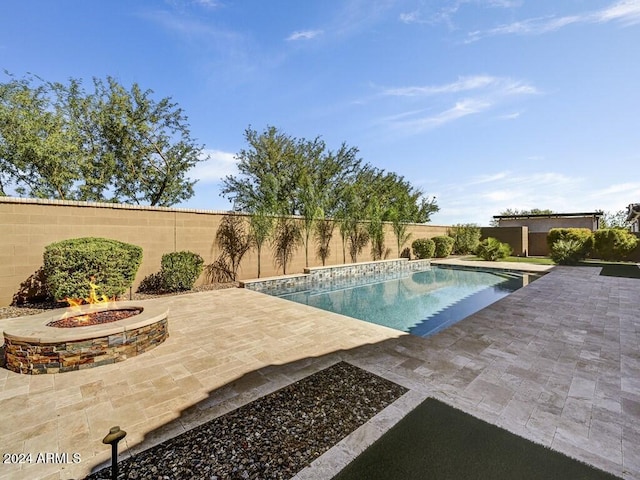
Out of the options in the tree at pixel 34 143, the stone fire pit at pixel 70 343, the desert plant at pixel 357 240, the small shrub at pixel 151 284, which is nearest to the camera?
the stone fire pit at pixel 70 343

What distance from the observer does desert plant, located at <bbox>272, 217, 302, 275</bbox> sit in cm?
1061

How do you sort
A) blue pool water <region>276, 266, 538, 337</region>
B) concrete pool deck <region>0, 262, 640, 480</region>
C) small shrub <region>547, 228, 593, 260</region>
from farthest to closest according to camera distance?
1. small shrub <region>547, 228, 593, 260</region>
2. blue pool water <region>276, 266, 538, 337</region>
3. concrete pool deck <region>0, 262, 640, 480</region>

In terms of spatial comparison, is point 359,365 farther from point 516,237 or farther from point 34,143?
point 516,237

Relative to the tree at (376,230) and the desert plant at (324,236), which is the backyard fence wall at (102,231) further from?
the tree at (376,230)

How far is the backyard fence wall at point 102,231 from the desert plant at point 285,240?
33 cm

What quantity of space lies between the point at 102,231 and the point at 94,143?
10.9 m

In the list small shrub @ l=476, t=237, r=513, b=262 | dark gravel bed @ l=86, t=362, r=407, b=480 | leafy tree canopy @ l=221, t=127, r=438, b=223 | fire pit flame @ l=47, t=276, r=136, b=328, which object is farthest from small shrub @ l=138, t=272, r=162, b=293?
small shrub @ l=476, t=237, r=513, b=262

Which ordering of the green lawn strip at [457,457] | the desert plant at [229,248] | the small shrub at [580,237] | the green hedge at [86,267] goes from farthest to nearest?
the small shrub at [580,237] → the desert plant at [229,248] → the green hedge at [86,267] → the green lawn strip at [457,457]

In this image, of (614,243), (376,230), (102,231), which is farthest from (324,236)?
(614,243)

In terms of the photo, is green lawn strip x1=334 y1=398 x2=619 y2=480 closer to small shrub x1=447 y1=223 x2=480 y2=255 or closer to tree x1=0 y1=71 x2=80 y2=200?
tree x1=0 y1=71 x2=80 y2=200

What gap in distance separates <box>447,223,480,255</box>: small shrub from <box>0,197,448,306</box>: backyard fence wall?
14135mm

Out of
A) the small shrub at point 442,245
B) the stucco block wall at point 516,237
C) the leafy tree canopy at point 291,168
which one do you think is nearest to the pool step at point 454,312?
the small shrub at point 442,245

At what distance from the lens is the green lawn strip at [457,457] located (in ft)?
6.05

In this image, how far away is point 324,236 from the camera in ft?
41.1
